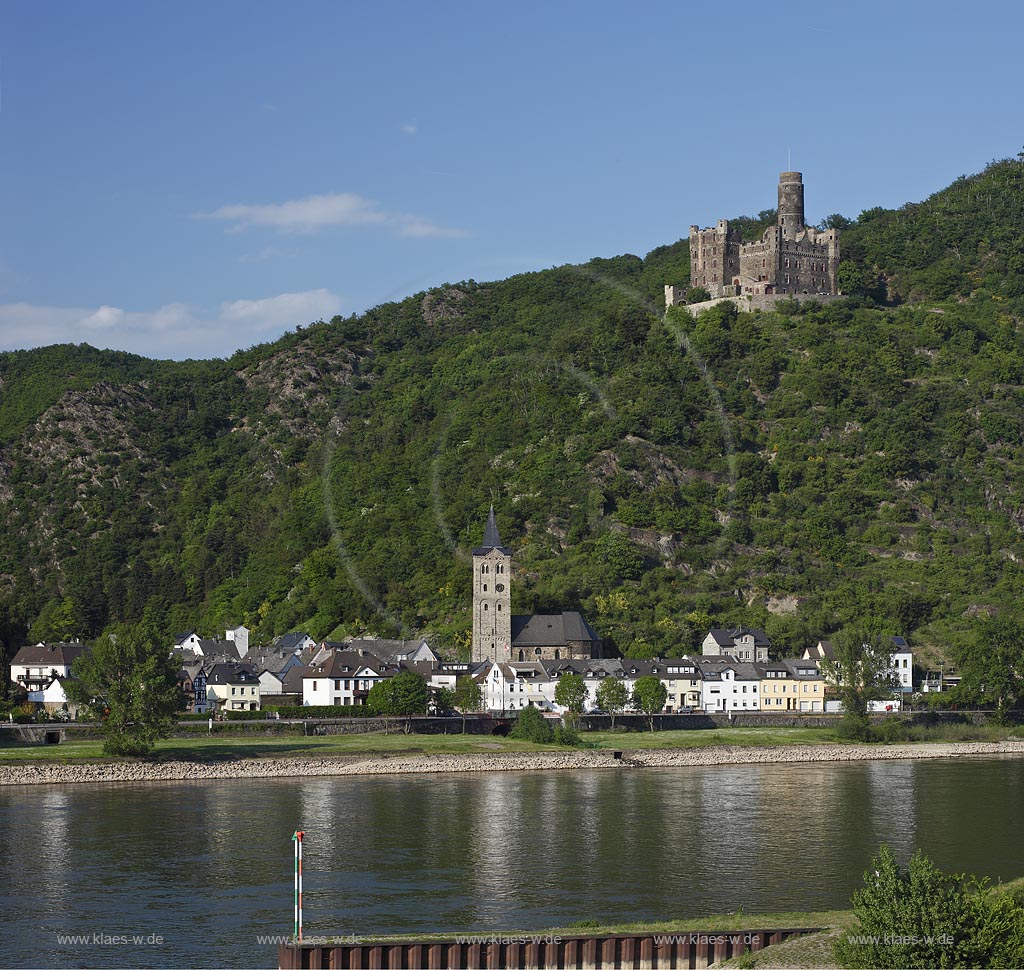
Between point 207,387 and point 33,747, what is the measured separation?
126231 mm

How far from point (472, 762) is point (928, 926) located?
51105mm

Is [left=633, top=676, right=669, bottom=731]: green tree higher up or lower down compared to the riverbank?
higher up

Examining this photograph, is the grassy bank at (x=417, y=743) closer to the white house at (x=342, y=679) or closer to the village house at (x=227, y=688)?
the white house at (x=342, y=679)

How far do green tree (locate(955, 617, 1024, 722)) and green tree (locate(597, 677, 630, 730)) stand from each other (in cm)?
2031

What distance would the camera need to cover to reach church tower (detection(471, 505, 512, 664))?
10981 cm

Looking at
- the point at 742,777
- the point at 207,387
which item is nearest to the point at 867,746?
the point at 742,777

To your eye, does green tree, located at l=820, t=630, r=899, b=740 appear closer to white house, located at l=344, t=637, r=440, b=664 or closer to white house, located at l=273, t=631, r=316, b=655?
white house, located at l=344, t=637, r=440, b=664

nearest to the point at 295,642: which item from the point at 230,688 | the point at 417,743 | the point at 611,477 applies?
the point at 230,688

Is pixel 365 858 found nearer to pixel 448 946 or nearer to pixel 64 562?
pixel 448 946

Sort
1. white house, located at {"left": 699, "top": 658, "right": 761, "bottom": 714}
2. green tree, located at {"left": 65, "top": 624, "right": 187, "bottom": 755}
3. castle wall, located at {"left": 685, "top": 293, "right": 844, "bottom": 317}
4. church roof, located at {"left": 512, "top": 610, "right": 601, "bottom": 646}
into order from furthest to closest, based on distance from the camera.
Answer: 1. castle wall, located at {"left": 685, "top": 293, "right": 844, "bottom": 317}
2. church roof, located at {"left": 512, "top": 610, "right": 601, "bottom": 646}
3. white house, located at {"left": 699, "top": 658, "right": 761, "bottom": 714}
4. green tree, located at {"left": 65, "top": 624, "right": 187, "bottom": 755}

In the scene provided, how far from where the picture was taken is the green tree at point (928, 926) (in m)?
27.8

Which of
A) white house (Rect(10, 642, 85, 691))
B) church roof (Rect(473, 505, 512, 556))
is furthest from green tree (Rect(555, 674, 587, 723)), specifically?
white house (Rect(10, 642, 85, 691))

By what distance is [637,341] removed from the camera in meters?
152

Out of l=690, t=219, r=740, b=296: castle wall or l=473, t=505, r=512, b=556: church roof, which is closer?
l=473, t=505, r=512, b=556: church roof
